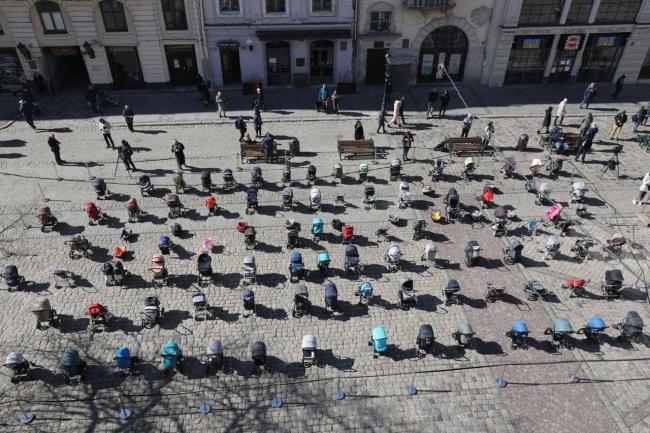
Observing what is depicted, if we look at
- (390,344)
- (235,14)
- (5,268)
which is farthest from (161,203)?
(235,14)

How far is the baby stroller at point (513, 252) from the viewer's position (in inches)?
813

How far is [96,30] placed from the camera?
114ft

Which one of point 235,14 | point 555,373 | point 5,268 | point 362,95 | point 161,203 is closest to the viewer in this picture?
point 555,373

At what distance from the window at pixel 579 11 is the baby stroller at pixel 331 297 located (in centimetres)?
3026

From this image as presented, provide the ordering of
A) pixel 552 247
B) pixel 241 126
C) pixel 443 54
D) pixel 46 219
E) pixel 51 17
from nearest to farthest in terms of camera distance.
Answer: pixel 552 247 → pixel 46 219 → pixel 241 126 → pixel 51 17 → pixel 443 54

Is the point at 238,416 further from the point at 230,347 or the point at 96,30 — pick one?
the point at 96,30

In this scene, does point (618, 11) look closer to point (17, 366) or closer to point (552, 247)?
point (552, 247)

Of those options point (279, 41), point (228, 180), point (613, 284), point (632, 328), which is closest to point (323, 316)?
point (228, 180)

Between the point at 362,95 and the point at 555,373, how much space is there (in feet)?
83.8

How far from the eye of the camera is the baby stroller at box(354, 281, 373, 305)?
18516 mm

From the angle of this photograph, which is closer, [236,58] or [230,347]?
[230,347]

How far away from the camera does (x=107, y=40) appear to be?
116 feet

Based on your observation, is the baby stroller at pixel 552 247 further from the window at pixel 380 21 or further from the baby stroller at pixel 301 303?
the window at pixel 380 21

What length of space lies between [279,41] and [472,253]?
23.2 metres
